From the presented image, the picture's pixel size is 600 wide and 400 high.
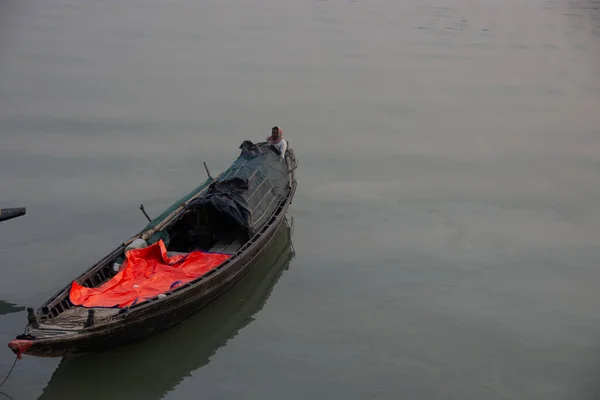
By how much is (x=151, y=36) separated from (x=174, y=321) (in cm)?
2247

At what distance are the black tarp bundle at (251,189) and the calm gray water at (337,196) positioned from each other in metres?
1.17

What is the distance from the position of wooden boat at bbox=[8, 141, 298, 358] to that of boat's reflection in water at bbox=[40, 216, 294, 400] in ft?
0.95

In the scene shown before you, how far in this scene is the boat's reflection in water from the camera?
9.30 meters

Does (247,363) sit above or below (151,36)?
below

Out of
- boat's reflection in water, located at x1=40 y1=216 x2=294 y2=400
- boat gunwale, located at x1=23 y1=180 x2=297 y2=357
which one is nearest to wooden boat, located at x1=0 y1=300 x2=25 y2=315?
boat's reflection in water, located at x1=40 y1=216 x2=294 y2=400

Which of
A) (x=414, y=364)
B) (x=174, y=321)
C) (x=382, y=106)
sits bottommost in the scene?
(x=414, y=364)

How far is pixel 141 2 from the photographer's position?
3831 cm

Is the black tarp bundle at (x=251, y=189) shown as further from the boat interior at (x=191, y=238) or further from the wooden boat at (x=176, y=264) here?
the boat interior at (x=191, y=238)

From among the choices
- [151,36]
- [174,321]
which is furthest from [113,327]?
[151,36]

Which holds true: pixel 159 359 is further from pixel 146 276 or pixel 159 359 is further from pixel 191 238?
pixel 191 238

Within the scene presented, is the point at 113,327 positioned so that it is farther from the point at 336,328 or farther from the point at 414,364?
the point at 414,364

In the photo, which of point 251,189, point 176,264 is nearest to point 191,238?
point 176,264

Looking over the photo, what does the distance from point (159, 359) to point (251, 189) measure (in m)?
3.70

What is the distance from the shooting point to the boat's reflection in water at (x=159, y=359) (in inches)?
366
